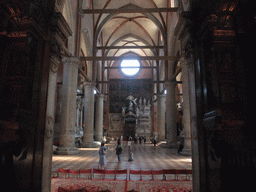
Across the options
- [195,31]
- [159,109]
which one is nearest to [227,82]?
[195,31]

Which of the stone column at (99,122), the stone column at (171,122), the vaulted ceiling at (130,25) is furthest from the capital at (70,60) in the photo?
the stone column at (99,122)

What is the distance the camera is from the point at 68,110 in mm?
12734

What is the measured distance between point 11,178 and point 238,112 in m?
4.55

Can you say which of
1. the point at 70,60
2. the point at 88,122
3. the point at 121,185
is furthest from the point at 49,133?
the point at 88,122

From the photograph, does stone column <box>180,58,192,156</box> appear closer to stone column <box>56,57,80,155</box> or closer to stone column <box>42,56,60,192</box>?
stone column <box>56,57,80,155</box>

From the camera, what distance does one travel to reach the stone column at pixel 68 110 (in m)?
12.4

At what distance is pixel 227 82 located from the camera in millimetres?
4031

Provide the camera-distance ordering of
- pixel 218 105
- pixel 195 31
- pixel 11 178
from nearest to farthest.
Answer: pixel 11 178, pixel 218 105, pixel 195 31

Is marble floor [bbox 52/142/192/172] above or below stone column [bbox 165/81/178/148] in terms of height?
below

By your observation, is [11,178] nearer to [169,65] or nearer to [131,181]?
[131,181]

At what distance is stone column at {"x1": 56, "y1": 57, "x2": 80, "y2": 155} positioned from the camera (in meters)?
12.4

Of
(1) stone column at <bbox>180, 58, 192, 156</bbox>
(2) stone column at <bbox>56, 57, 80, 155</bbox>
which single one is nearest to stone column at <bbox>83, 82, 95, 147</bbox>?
(2) stone column at <bbox>56, 57, 80, 155</bbox>

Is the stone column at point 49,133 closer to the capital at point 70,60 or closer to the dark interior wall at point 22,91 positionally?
the dark interior wall at point 22,91

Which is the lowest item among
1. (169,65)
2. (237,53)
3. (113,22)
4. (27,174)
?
(27,174)
